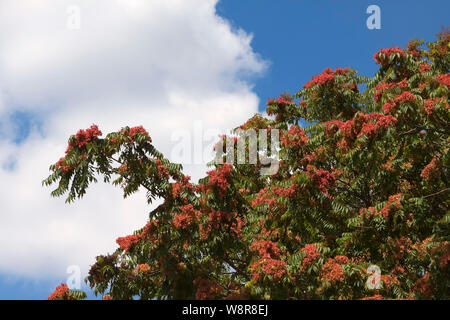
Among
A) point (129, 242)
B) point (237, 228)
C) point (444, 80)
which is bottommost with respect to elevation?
point (129, 242)

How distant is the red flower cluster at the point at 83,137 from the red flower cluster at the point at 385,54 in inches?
364

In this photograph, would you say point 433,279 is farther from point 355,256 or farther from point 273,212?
point 273,212

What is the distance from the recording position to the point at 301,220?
9.56 m

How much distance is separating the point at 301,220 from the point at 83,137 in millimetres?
4950

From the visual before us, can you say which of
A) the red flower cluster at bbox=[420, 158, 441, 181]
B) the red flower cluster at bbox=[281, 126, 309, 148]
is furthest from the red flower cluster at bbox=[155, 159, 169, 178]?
the red flower cluster at bbox=[420, 158, 441, 181]

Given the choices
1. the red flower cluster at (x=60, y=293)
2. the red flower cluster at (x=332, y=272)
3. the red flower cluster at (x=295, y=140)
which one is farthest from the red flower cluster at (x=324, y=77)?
the red flower cluster at (x=60, y=293)

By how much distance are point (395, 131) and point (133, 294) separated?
688cm

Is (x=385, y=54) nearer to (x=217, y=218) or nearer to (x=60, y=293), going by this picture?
(x=217, y=218)

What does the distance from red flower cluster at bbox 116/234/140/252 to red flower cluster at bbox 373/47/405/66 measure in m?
9.30

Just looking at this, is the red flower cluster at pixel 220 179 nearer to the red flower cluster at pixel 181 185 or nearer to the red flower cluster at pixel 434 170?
the red flower cluster at pixel 181 185

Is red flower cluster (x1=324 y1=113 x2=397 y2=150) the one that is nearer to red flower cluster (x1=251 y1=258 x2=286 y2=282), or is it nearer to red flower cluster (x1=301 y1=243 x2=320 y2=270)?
red flower cluster (x1=301 y1=243 x2=320 y2=270)

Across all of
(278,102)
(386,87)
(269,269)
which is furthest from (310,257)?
(278,102)

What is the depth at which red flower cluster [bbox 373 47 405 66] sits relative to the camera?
45.6 ft
